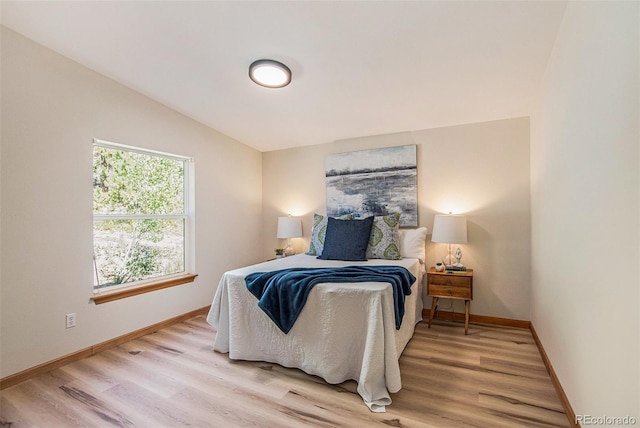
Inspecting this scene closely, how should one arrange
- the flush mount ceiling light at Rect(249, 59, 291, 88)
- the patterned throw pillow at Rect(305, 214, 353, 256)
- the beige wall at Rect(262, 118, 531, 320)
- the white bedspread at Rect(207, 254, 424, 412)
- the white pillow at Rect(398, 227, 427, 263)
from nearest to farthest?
the white bedspread at Rect(207, 254, 424, 412), the flush mount ceiling light at Rect(249, 59, 291, 88), the beige wall at Rect(262, 118, 531, 320), the white pillow at Rect(398, 227, 427, 263), the patterned throw pillow at Rect(305, 214, 353, 256)

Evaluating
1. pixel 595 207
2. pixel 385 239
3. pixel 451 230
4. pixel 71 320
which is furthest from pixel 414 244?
pixel 71 320

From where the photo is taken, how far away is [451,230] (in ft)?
9.96

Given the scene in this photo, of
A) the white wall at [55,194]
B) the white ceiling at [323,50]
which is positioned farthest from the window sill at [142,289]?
the white ceiling at [323,50]

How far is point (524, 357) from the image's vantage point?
2.44m

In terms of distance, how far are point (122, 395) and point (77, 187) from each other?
1682mm

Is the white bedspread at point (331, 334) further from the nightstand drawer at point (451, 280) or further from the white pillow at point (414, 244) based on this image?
the white pillow at point (414, 244)

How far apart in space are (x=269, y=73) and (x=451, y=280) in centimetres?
257

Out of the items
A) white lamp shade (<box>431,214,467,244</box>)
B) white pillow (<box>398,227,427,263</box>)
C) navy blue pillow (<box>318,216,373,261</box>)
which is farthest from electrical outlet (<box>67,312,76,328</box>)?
white lamp shade (<box>431,214,467,244</box>)

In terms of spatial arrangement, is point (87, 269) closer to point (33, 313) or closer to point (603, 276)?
point (33, 313)

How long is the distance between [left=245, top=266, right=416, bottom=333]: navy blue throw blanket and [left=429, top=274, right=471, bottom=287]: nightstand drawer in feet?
2.73

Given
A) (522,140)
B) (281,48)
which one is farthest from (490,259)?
(281,48)

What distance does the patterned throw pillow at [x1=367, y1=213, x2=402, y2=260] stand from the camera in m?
3.22

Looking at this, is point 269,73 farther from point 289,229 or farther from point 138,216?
point 289,229

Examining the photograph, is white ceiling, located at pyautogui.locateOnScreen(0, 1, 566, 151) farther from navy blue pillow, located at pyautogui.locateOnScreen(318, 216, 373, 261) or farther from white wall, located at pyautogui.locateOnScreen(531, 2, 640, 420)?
navy blue pillow, located at pyautogui.locateOnScreen(318, 216, 373, 261)
